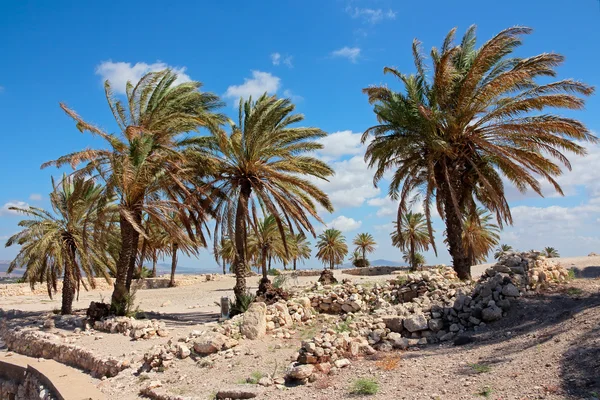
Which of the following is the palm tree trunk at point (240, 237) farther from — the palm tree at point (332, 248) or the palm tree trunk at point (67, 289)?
the palm tree at point (332, 248)

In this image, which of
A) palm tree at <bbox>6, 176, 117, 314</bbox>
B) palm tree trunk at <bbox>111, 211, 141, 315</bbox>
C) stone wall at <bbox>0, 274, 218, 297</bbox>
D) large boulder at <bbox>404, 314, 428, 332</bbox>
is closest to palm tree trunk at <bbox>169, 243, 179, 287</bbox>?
stone wall at <bbox>0, 274, 218, 297</bbox>

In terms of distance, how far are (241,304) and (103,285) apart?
75.5 feet

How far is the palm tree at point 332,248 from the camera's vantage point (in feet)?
164

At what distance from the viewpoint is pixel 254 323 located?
1139cm

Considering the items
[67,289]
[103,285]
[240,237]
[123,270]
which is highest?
[240,237]

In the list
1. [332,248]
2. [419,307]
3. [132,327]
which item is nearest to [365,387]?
[419,307]

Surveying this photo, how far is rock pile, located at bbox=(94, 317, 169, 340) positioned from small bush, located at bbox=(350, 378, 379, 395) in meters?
7.92

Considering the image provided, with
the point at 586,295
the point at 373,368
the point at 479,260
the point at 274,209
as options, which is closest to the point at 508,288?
the point at 586,295

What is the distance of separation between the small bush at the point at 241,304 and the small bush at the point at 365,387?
7.95 m

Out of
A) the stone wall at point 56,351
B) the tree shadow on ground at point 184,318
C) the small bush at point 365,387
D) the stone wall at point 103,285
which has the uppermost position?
the stone wall at point 103,285

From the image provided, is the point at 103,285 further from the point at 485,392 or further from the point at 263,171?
the point at 485,392

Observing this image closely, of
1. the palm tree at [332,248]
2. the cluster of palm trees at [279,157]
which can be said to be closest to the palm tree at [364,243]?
the palm tree at [332,248]

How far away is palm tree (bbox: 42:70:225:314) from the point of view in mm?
15359

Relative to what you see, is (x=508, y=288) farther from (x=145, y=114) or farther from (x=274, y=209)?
(x=145, y=114)
